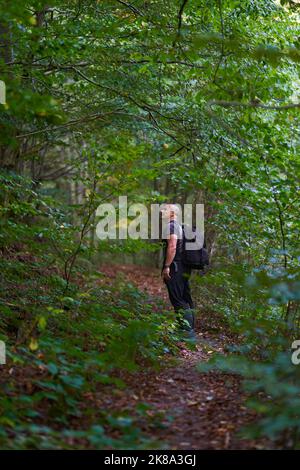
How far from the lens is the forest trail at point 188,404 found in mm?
4777

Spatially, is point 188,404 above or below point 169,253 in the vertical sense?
below

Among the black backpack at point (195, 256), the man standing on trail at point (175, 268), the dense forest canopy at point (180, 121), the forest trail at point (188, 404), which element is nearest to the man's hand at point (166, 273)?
the man standing on trail at point (175, 268)

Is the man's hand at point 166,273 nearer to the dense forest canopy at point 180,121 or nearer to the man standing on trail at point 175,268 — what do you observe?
the man standing on trail at point 175,268

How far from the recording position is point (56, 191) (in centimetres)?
2052

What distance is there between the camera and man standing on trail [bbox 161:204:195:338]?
9508mm

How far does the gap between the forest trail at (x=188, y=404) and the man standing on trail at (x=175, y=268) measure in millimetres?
1425

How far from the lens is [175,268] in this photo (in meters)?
9.59

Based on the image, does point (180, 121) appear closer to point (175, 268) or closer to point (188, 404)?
point (175, 268)

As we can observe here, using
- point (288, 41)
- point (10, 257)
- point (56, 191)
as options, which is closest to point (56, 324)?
point (10, 257)

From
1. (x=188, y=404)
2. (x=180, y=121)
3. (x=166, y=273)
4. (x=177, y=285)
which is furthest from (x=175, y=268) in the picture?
(x=188, y=404)

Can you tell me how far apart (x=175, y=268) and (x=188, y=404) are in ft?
12.9

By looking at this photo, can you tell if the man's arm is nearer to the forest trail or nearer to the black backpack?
the black backpack

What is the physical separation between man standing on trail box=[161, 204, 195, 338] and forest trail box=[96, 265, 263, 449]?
143 centimetres

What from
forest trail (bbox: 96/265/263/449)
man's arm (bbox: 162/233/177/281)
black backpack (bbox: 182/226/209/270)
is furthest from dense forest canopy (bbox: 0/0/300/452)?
man's arm (bbox: 162/233/177/281)
